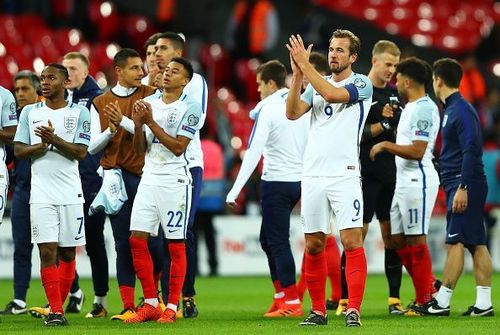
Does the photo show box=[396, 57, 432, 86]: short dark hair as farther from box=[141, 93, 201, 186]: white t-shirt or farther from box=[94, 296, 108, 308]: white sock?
box=[94, 296, 108, 308]: white sock

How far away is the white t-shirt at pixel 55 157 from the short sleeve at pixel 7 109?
16 cm

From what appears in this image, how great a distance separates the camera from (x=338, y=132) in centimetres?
959

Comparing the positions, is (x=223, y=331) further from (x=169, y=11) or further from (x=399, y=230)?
(x=169, y=11)

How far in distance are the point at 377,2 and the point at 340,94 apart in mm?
17125

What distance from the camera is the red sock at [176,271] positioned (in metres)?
10.2

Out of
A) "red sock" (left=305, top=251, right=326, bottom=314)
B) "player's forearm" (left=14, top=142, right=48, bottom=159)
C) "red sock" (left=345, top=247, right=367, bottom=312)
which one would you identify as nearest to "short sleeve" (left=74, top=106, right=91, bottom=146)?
"player's forearm" (left=14, top=142, right=48, bottom=159)

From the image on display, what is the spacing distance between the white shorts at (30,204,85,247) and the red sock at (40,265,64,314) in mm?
246

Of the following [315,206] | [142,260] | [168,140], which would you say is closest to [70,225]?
[142,260]

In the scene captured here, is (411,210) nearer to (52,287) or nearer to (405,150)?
(405,150)

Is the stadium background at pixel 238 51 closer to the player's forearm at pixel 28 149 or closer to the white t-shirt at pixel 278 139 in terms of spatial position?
the white t-shirt at pixel 278 139

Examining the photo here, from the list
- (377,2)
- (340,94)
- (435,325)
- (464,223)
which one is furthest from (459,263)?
(377,2)

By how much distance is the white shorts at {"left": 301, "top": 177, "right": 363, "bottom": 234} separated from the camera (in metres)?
9.54

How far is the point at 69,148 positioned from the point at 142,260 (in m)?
1.09

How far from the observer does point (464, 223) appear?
10898 mm
